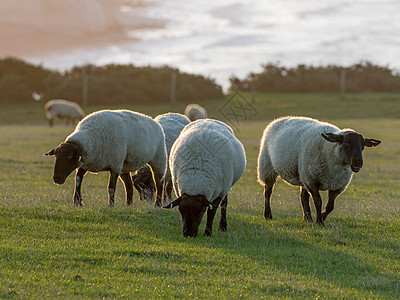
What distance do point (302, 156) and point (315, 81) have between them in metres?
73.1

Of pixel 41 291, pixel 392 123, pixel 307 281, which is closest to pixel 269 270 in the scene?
pixel 307 281

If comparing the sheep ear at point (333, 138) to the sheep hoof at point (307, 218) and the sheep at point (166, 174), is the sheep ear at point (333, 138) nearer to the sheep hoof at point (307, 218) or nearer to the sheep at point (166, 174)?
the sheep hoof at point (307, 218)

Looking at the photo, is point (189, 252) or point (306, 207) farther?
point (306, 207)

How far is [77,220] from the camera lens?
30.3ft

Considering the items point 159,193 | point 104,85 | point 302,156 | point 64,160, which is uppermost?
point 104,85

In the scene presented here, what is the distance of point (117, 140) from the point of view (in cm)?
1156

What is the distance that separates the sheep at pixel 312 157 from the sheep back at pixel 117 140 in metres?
2.65

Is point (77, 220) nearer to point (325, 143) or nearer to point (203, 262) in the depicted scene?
point (203, 262)

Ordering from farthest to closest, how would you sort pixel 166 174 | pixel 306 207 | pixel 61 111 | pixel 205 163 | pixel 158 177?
pixel 61 111 → pixel 166 174 → pixel 158 177 → pixel 306 207 → pixel 205 163

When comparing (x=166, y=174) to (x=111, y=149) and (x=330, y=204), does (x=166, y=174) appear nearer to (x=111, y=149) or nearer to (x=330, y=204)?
(x=111, y=149)

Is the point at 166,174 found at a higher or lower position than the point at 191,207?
lower

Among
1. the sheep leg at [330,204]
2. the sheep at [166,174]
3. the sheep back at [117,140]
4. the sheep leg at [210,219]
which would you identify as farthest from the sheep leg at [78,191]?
the sheep leg at [330,204]

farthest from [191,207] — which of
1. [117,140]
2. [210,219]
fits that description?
[117,140]

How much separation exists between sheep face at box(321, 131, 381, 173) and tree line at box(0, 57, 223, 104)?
2448 inches
